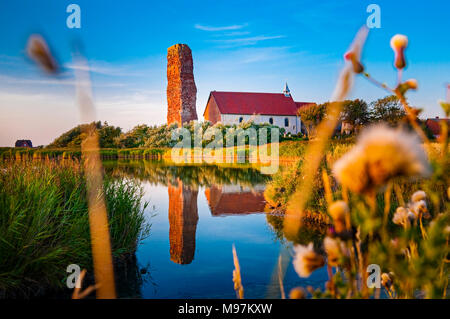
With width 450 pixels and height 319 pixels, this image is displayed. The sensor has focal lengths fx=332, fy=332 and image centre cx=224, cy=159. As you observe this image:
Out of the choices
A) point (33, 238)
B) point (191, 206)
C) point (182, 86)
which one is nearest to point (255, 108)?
point (182, 86)

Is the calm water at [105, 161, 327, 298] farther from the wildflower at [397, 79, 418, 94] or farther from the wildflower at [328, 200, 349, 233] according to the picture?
the wildflower at [397, 79, 418, 94]

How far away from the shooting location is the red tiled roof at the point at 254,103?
59.7m

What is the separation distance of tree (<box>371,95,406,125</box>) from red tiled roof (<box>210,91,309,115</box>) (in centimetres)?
2389

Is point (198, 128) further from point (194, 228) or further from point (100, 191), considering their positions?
point (100, 191)

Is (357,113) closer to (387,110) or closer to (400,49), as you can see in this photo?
(387,110)

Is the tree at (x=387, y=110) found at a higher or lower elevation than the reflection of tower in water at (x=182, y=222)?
higher

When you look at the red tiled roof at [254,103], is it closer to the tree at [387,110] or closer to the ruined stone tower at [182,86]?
the ruined stone tower at [182,86]

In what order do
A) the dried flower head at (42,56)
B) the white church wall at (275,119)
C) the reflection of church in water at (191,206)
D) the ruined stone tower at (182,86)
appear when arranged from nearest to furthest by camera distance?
the dried flower head at (42,56)
the reflection of church in water at (191,206)
the ruined stone tower at (182,86)
the white church wall at (275,119)

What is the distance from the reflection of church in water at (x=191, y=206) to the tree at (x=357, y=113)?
28860mm

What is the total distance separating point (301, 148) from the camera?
23391mm

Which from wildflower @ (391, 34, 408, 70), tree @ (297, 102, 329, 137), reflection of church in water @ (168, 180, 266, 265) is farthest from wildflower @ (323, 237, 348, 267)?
tree @ (297, 102, 329, 137)

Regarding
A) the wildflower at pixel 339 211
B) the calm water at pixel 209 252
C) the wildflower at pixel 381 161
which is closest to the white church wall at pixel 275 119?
the calm water at pixel 209 252
